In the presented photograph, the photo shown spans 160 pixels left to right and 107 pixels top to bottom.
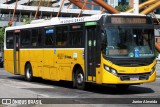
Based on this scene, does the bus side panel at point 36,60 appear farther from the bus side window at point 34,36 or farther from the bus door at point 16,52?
the bus door at point 16,52

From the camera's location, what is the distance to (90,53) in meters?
17.1

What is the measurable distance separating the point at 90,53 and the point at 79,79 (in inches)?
58.0

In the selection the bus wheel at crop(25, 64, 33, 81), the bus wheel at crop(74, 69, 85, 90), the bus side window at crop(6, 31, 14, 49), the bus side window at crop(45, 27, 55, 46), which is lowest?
the bus wheel at crop(25, 64, 33, 81)

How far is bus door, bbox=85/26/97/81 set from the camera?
16.8 metres

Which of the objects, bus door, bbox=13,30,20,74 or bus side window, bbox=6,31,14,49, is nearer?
bus door, bbox=13,30,20,74

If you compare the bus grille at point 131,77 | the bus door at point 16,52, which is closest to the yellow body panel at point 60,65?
the bus grille at point 131,77

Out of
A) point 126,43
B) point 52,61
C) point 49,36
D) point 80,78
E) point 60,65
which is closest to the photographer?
point 126,43

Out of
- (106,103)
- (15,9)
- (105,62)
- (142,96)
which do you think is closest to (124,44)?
(105,62)

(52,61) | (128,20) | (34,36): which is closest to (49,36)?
(52,61)

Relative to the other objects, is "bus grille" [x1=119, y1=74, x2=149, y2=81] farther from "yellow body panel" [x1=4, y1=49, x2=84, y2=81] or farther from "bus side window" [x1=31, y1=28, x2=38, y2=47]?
"bus side window" [x1=31, y1=28, x2=38, y2=47]

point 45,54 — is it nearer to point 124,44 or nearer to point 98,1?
point 124,44

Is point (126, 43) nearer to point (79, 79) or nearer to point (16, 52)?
point (79, 79)

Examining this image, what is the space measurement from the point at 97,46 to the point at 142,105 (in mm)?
4348

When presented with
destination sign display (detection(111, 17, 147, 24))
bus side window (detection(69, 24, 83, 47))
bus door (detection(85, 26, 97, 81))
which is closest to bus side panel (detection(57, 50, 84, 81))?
bus side window (detection(69, 24, 83, 47))
